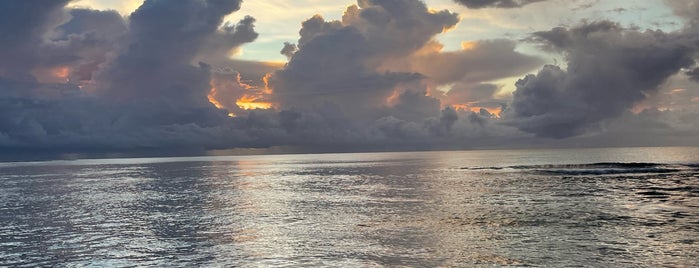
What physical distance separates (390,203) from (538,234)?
28454 mm

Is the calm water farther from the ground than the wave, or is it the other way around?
the wave

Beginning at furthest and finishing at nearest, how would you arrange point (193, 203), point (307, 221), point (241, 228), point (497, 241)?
point (193, 203) → point (307, 221) → point (241, 228) → point (497, 241)

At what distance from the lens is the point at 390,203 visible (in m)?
68.1

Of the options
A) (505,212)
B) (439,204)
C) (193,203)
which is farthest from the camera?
(193,203)

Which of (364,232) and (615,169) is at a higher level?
(615,169)

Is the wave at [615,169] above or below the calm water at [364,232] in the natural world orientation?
above

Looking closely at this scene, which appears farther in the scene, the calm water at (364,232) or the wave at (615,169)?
the wave at (615,169)

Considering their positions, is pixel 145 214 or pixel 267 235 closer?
pixel 267 235

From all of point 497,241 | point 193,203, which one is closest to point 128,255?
point 497,241

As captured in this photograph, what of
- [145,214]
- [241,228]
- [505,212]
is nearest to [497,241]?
[505,212]

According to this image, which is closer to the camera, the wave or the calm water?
the calm water

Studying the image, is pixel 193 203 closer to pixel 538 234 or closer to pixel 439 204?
pixel 439 204

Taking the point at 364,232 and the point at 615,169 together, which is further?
the point at 615,169

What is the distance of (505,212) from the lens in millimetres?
56469
